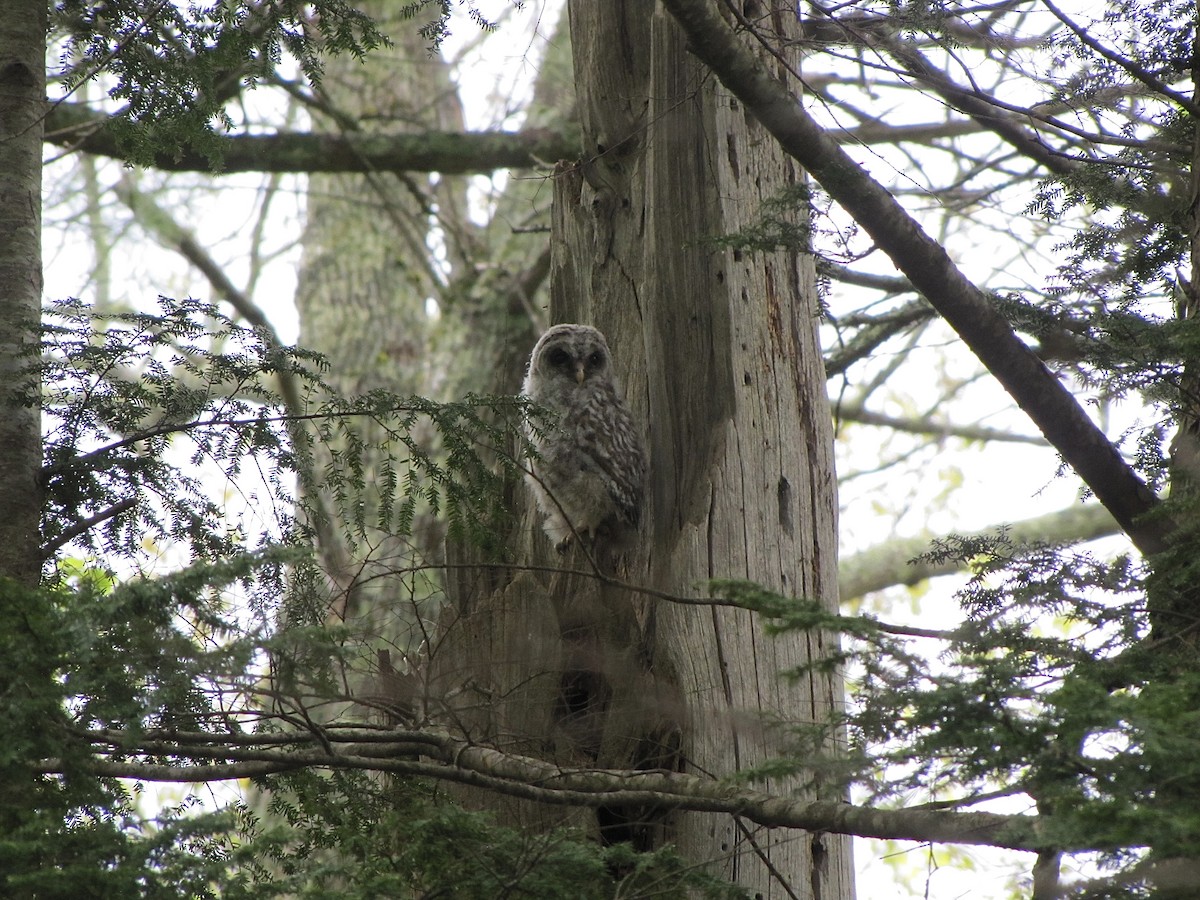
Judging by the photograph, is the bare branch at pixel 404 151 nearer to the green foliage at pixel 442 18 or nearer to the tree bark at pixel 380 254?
the tree bark at pixel 380 254

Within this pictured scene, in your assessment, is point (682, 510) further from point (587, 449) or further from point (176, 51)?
point (176, 51)

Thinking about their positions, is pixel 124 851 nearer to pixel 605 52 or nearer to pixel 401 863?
pixel 401 863

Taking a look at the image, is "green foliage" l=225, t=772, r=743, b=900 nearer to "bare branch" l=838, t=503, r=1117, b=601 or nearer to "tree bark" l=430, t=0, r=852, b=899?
"tree bark" l=430, t=0, r=852, b=899

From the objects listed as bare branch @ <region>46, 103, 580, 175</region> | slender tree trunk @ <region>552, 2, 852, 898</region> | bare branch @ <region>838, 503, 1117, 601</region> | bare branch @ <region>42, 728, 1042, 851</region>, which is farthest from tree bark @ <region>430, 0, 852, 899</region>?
bare branch @ <region>838, 503, 1117, 601</region>

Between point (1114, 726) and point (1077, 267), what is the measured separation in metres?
1.71

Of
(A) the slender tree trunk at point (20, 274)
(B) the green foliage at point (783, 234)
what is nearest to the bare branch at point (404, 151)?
(A) the slender tree trunk at point (20, 274)

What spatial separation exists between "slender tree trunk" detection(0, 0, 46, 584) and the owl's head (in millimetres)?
1872

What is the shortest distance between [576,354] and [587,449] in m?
0.47

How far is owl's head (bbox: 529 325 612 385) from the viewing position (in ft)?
14.6

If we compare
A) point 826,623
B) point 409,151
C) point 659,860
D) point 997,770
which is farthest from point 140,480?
point 409,151

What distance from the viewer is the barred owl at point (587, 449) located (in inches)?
161

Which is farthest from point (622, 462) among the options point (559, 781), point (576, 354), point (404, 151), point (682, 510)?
point (404, 151)

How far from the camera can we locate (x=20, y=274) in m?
3.33

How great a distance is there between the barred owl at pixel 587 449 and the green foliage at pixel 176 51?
137cm
